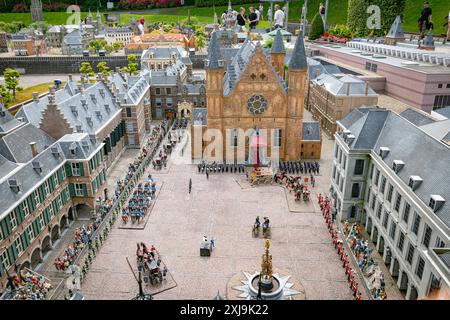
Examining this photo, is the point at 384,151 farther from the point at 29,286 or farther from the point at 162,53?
the point at 162,53

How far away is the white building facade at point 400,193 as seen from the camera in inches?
1014

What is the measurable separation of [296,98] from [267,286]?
32.6 metres

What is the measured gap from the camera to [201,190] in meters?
48.5

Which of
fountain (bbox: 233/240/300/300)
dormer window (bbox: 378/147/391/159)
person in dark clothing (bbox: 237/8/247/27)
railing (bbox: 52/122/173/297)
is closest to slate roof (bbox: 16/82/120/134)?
railing (bbox: 52/122/173/297)

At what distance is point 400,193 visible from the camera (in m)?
31.4

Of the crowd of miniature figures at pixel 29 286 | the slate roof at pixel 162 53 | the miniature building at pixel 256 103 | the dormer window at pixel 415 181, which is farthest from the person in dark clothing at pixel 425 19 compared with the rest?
the crowd of miniature figures at pixel 29 286

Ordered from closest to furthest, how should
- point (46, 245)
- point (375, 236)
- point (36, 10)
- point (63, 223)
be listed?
point (46, 245) → point (375, 236) → point (63, 223) → point (36, 10)

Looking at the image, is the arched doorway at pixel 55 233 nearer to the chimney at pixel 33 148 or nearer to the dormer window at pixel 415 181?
the chimney at pixel 33 148

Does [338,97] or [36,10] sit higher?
[36,10]

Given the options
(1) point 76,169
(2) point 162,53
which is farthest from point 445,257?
(2) point 162,53

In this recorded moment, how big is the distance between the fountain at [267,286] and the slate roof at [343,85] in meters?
42.1

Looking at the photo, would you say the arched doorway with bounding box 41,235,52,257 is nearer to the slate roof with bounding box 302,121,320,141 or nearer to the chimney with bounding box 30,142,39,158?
the chimney with bounding box 30,142,39,158
